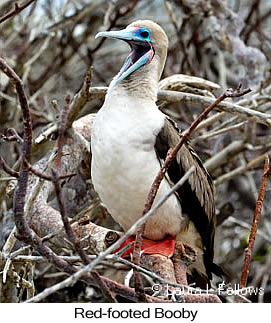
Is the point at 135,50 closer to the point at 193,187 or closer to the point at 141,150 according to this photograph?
the point at 141,150

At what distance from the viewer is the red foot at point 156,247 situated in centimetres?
316

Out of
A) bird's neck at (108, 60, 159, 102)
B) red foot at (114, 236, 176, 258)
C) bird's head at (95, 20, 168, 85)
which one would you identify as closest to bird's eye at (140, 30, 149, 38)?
bird's head at (95, 20, 168, 85)

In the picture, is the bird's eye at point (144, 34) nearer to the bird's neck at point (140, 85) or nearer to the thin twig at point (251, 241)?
the bird's neck at point (140, 85)

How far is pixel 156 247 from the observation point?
128 inches

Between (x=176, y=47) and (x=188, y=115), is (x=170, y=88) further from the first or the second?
(x=176, y=47)

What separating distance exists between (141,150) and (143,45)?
58 centimetres

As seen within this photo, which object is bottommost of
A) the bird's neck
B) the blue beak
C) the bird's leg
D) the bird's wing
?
the bird's leg

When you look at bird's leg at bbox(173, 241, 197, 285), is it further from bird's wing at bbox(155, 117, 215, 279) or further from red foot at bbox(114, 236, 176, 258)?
bird's wing at bbox(155, 117, 215, 279)

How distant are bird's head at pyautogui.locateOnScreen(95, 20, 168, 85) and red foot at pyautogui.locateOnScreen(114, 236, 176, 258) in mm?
835

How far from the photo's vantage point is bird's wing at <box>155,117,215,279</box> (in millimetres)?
3178

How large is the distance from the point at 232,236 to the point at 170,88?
1986 millimetres

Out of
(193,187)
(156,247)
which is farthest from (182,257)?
(193,187)

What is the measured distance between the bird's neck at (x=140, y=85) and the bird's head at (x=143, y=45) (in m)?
0.03

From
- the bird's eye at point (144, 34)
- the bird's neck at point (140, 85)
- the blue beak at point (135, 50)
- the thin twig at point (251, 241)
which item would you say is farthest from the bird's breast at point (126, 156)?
the thin twig at point (251, 241)
